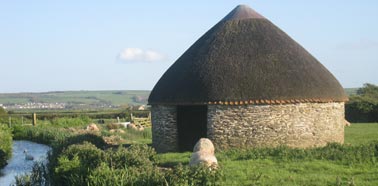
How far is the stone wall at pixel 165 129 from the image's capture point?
21.7 meters

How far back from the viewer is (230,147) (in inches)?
804

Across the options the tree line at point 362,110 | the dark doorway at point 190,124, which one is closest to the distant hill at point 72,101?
the tree line at point 362,110

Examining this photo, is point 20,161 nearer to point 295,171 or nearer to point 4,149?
point 4,149

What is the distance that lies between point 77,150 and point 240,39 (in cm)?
849

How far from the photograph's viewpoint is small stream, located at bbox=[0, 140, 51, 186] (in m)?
20.6

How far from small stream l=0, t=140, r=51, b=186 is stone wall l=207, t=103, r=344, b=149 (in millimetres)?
7381

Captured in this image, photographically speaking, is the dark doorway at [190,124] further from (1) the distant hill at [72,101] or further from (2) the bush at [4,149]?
(1) the distant hill at [72,101]

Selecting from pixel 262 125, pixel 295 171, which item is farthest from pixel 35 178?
pixel 262 125

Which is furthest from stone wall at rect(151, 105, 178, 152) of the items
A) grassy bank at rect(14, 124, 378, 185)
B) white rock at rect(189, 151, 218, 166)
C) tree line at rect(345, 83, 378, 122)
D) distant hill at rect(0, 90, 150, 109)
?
distant hill at rect(0, 90, 150, 109)

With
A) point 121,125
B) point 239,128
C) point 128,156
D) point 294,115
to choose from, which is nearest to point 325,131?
point 294,115

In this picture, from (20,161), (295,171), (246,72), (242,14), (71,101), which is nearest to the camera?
(295,171)

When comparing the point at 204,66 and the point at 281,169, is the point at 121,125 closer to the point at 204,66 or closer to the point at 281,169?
the point at 204,66

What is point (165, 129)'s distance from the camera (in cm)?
2180

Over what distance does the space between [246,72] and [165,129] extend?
3.86 m
